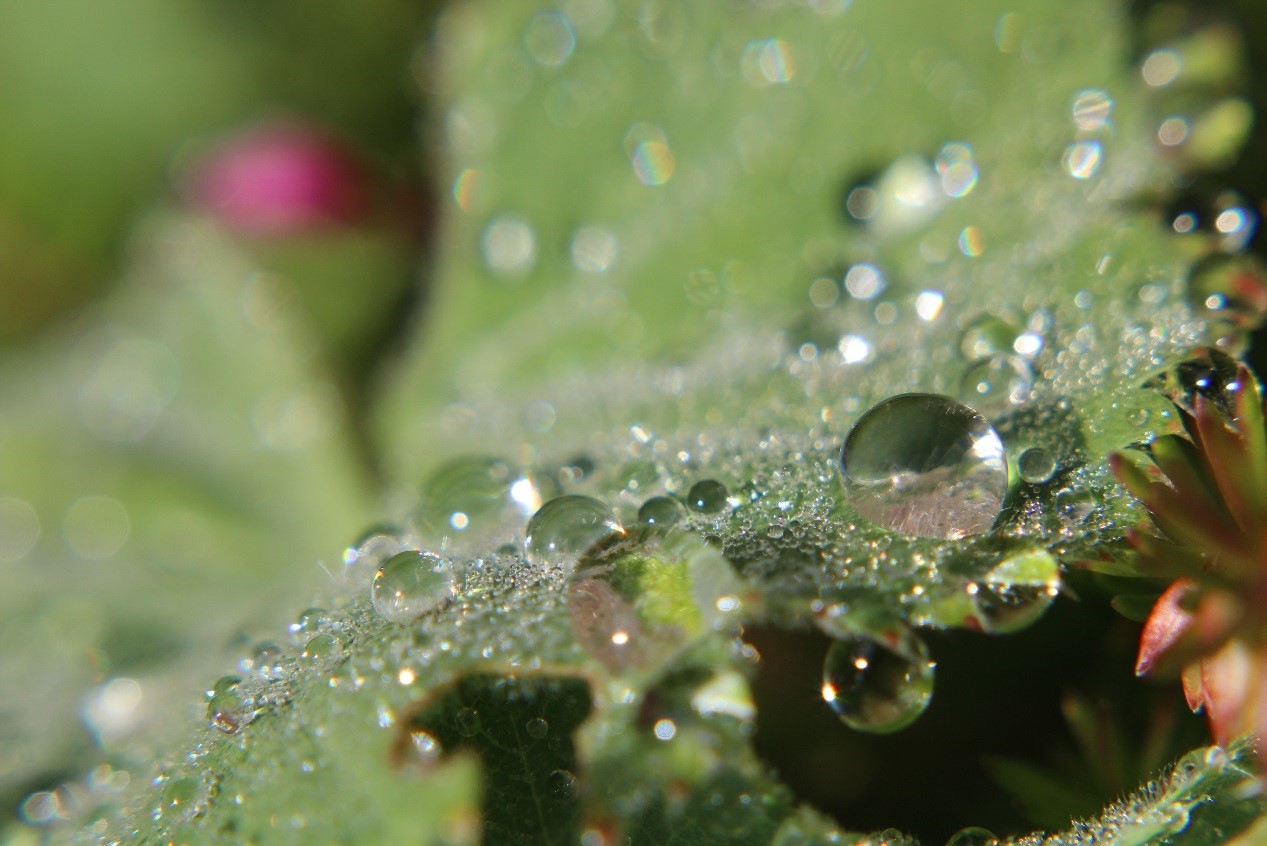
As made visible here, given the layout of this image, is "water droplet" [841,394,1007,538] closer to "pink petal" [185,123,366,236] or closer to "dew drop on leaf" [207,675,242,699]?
"dew drop on leaf" [207,675,242,699]

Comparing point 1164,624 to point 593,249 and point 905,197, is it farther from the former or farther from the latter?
point 593,249

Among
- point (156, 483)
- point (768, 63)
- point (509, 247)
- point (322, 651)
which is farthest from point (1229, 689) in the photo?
point (156, 483)

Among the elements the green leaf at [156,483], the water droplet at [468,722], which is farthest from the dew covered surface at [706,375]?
the green leaf at [156,483]

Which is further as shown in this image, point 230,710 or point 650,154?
point 650,154

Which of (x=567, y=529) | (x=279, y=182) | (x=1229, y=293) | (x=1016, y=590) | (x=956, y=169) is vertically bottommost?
(x=1016, y=590)

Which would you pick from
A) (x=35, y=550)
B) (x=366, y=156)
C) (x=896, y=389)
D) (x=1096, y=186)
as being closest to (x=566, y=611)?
(x=896, y=389)

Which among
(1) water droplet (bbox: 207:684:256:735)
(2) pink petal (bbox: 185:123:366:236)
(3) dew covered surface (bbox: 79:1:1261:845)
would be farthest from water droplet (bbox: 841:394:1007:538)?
(2) pink petal (bbox: 185:123:366:236)

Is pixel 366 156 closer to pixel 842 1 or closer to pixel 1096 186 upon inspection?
pixel 842 1
